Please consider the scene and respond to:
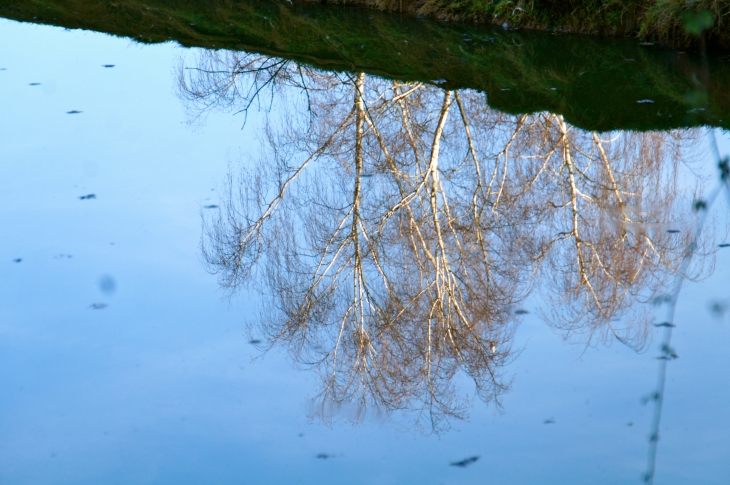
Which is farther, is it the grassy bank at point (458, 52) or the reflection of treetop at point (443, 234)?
the grassy bank at point (458, 52)

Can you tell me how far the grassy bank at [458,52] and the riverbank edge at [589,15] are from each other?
0.26 meters

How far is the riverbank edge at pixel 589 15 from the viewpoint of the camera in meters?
10.9

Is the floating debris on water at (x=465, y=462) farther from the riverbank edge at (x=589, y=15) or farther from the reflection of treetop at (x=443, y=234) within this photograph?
the riverbank edge at (x=589, y=15)

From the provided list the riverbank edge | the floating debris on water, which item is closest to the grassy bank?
the riverbank edge

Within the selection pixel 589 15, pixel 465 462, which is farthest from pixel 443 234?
pixel 589 15

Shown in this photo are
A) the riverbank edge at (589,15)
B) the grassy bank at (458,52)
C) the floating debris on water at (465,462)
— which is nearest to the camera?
the floating debris on water at (465,462)

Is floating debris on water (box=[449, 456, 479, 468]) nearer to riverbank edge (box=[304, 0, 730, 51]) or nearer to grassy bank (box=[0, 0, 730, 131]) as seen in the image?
grassy bank (box=[0, 0, 730, 131])

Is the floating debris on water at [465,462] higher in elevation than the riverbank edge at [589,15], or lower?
lower

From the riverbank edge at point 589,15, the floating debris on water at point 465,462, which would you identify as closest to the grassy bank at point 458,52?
the riverbank edge at point 589,15

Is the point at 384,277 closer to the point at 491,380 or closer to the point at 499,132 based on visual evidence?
the point at 491,380

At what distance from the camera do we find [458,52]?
11.3m

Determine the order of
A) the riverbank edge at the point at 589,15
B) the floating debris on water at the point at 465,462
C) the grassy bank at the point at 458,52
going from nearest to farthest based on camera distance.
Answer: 1. the floating debris on water at the point at 465,462
2. the grassy bank at the point at 458,52
3. the riverbank edge at the point at 589,15

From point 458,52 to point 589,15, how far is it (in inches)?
104

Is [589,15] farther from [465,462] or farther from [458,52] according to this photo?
[465,462]
